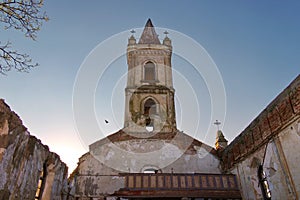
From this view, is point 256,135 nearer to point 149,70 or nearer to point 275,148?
point 275,148

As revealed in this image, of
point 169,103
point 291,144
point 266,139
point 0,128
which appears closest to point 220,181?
point 266,139

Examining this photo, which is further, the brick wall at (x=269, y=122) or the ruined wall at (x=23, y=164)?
the brick wall at (x=269, y=122)

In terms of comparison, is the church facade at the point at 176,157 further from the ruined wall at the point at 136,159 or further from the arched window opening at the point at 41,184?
the arched window opening at the point at 41,184

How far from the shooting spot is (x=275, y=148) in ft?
29.0

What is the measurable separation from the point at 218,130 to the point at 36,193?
790 inches

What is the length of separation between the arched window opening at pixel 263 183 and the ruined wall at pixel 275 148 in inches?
6.3

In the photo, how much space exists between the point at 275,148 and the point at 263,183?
239 centimetres

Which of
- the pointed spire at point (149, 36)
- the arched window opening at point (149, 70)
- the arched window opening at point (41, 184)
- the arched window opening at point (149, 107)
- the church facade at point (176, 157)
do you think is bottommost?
the arched window opening at point (41, 184)

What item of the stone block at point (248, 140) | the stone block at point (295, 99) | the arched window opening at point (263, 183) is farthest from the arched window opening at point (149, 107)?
the stone block at point (295, 99)

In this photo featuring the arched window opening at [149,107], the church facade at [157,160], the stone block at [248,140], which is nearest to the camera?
the church facade at [157,160]

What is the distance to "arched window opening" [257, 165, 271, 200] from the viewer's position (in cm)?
992

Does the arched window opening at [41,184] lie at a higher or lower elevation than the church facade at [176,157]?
lower

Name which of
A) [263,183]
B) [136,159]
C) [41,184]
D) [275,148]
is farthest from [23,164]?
[263,183]

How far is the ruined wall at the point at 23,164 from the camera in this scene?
6176 mm
